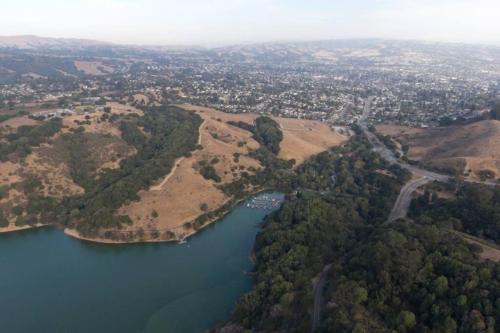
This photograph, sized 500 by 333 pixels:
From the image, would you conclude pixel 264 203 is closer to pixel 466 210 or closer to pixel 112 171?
pixel 112 171

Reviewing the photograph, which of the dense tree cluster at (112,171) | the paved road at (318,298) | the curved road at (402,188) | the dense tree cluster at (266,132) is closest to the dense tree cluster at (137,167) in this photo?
the dense tree cluster at (112,171)

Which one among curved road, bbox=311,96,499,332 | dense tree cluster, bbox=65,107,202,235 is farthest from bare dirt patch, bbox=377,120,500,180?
dense tree cluster, bbox=65,107,202,235

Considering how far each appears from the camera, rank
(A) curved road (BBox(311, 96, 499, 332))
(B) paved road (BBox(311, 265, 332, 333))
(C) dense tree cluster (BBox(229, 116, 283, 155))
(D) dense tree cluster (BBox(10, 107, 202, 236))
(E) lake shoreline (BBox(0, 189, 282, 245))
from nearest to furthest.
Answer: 1. (B) paved road (BBox(311, 265, 332, 333))
2. (A) curved road (BBox(311, 96, 499, 332))
3. (E) lake shoreline (BBox(0, 189, 282, 245))
4. (D) dense tree cluster (BBox(10, 107, 202, 236))
5. (C) dense tree cluster (BBox(229, 116, 283, 155))

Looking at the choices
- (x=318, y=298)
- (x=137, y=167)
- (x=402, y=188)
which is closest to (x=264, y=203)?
(x=402, y=188)

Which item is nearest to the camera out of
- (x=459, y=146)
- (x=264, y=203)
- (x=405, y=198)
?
(x=405, y=198)

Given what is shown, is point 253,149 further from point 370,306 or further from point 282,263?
Answer: point 370,306

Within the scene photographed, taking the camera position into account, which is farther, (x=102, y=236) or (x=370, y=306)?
(x=102, y=236)

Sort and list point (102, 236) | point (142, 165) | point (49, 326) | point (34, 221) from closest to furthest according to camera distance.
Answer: point (49, 326), point (102, 236), point (34, 221), point (142, 165)

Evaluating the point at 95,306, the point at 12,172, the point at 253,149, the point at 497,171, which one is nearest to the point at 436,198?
the point at 497,171

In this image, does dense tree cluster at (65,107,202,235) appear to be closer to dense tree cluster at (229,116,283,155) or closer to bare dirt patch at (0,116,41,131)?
dense tree cluster at (229,116,283,155)
